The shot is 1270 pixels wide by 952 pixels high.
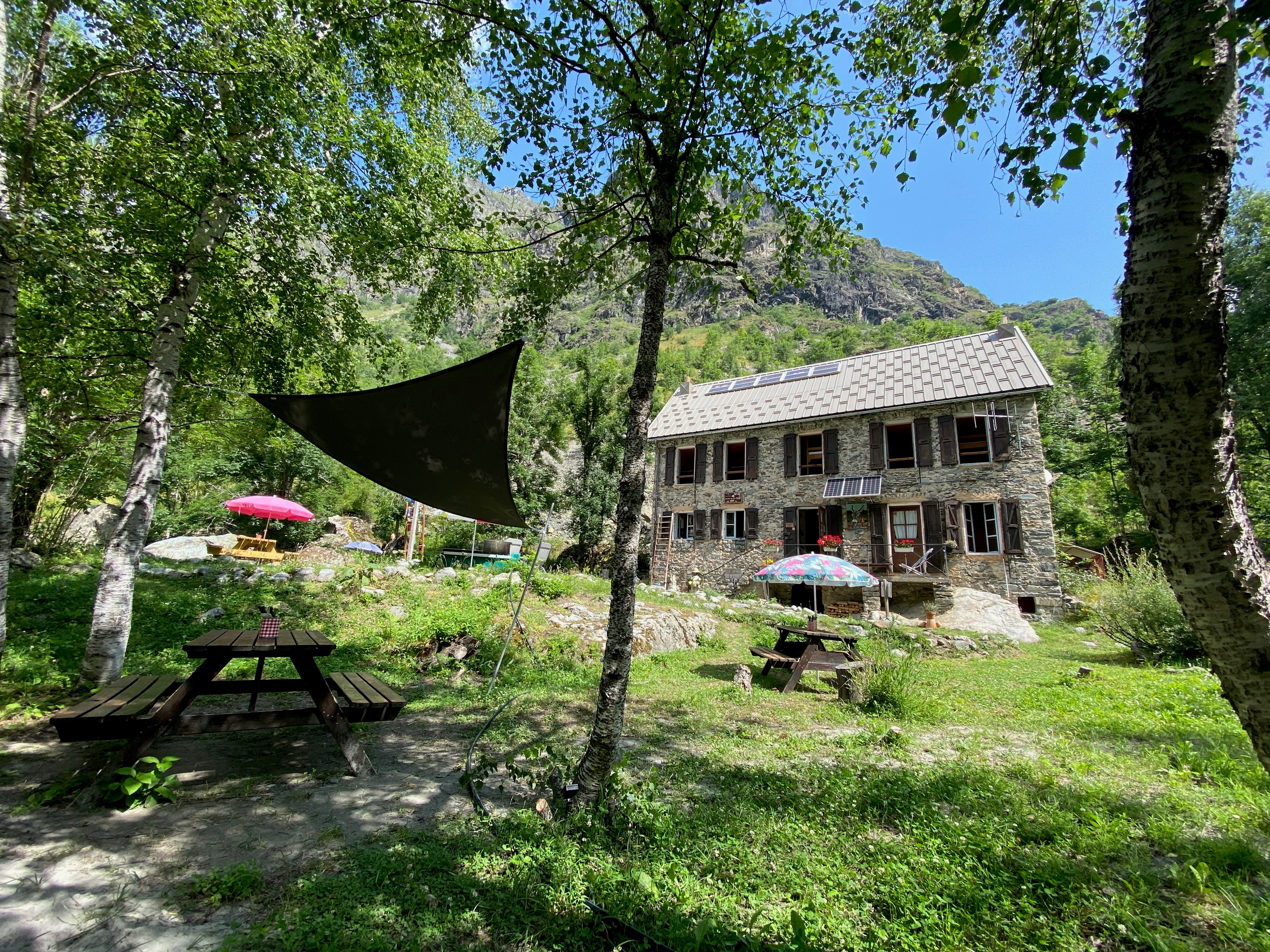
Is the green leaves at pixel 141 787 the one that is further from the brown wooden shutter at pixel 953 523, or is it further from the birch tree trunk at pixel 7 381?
the brown wooden shutter at pixel 953 523

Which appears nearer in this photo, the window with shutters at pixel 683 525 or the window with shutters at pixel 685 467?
the window with shutters at pixel 683 525

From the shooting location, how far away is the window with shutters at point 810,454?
52.5 ft

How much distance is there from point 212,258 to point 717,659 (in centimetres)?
788

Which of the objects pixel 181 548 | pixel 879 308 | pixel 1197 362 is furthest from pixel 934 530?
pixel 879 308

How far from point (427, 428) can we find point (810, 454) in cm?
1419

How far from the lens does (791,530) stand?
617 inches

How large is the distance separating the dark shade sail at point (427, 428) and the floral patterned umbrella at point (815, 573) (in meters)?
5.71

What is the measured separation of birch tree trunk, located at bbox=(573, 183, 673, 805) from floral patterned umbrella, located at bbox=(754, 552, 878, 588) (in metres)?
6.32

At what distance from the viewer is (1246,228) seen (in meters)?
16.2

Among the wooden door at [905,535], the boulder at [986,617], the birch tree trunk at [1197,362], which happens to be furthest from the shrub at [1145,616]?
the birch tree trunk at [1197,362]

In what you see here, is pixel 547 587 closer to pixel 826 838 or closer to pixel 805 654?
pixel 805 654

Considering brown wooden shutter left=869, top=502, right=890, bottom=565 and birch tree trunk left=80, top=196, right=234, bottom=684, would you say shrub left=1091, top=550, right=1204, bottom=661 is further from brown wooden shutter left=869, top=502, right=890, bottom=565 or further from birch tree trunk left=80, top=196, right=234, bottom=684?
birch tree trunk left=80, top=196, right=234, bottom=684

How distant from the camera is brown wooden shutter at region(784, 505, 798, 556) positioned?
15.5 m

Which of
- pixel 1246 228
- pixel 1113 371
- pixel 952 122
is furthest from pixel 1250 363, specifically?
pixel 952 122
